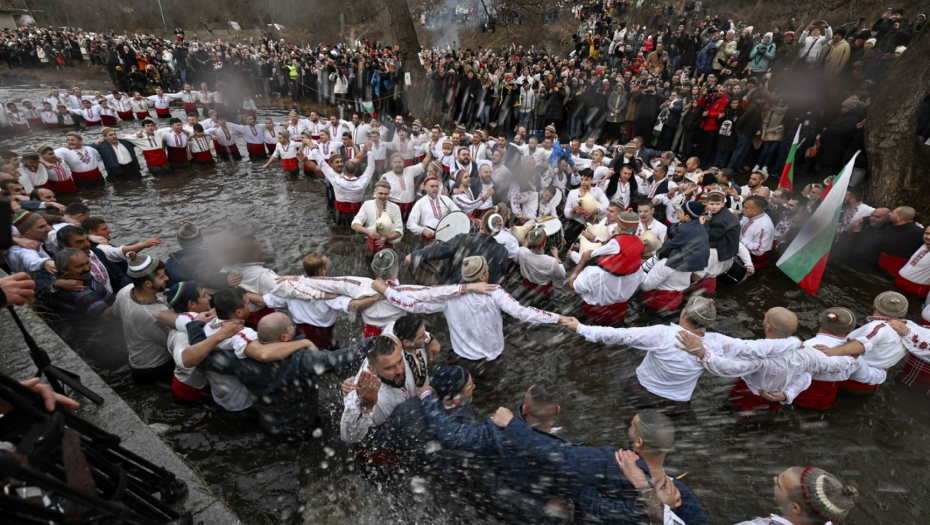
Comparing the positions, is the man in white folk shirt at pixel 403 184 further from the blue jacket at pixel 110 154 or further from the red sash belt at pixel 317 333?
the blue jacket at pixel 110 154

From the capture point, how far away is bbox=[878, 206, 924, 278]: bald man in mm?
6641

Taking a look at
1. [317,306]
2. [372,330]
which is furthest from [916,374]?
[317,306]

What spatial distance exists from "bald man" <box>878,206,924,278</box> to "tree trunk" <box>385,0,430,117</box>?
1384cm

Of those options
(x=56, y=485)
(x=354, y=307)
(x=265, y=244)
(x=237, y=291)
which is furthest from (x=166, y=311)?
(x=265, y=244)

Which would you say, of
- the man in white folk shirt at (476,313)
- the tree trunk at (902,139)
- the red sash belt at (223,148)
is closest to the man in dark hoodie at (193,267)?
the man in white folk shirt at (476,313)

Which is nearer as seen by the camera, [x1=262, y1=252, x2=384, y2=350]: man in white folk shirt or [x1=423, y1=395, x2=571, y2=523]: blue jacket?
[x1=423, y1=395, x2=571, y2=523]: blue jacket

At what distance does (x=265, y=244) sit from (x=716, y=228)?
753 centimetres

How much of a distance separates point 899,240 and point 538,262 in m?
6.08

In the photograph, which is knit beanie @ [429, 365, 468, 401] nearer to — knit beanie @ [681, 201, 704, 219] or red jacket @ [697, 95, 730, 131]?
knit beanie @ [681, 201, 704, 219]

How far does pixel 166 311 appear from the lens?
12.6 ft

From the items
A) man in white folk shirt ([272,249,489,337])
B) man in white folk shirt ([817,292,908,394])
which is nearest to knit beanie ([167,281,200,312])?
man in white folk shirt ([272,249,489,337])

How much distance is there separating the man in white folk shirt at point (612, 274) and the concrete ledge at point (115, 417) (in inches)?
158

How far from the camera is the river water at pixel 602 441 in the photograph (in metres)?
3.58

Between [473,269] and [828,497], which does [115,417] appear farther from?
[828,497]
